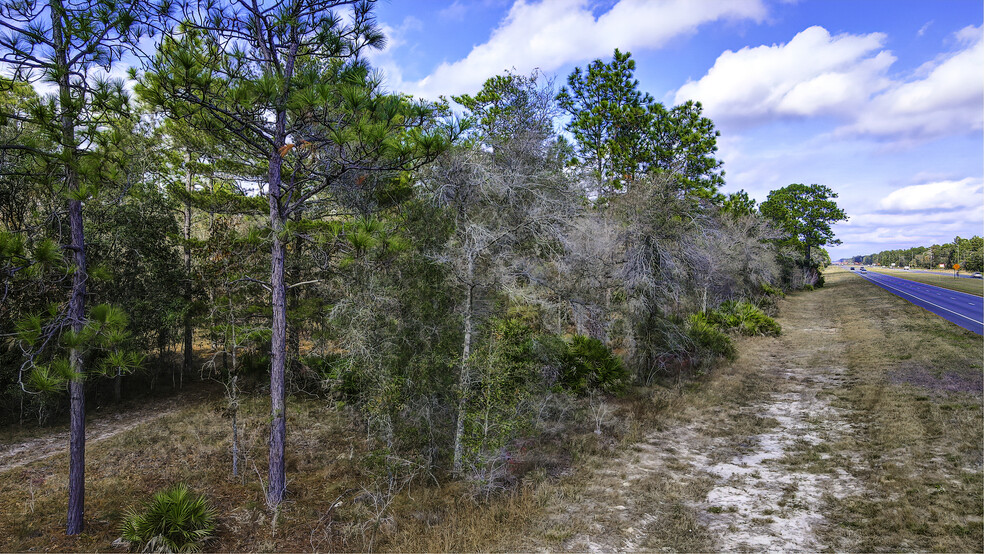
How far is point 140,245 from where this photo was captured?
1259cm

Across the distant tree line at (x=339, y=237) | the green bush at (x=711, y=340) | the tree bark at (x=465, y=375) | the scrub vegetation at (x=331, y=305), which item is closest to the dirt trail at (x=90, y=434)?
the scrub vegetation at (x=331, y=305)

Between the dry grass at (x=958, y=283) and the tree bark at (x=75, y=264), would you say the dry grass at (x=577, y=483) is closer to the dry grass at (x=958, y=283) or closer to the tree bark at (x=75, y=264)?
the tree bark at (x=75, y=264)

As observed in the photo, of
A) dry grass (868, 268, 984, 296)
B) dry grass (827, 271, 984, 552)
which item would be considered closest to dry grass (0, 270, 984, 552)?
dry grass (827, 271, 984, 552)

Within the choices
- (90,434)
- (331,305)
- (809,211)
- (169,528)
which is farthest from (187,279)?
(809,211)

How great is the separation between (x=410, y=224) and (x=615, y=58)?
11.7 metres

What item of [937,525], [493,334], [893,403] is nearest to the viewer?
[937,525]

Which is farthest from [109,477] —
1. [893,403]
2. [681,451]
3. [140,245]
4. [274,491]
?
[893,403]

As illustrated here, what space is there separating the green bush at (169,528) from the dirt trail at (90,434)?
5.84 meters

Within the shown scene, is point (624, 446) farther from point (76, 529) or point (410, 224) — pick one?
point (76, 529)

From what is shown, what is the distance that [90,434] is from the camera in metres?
11.1

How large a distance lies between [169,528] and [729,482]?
28.3ft

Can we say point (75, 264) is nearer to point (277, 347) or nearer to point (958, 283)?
point (277, 347)

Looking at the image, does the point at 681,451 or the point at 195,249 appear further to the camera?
the point at 195,249

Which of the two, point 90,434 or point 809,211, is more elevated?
point 809,211
